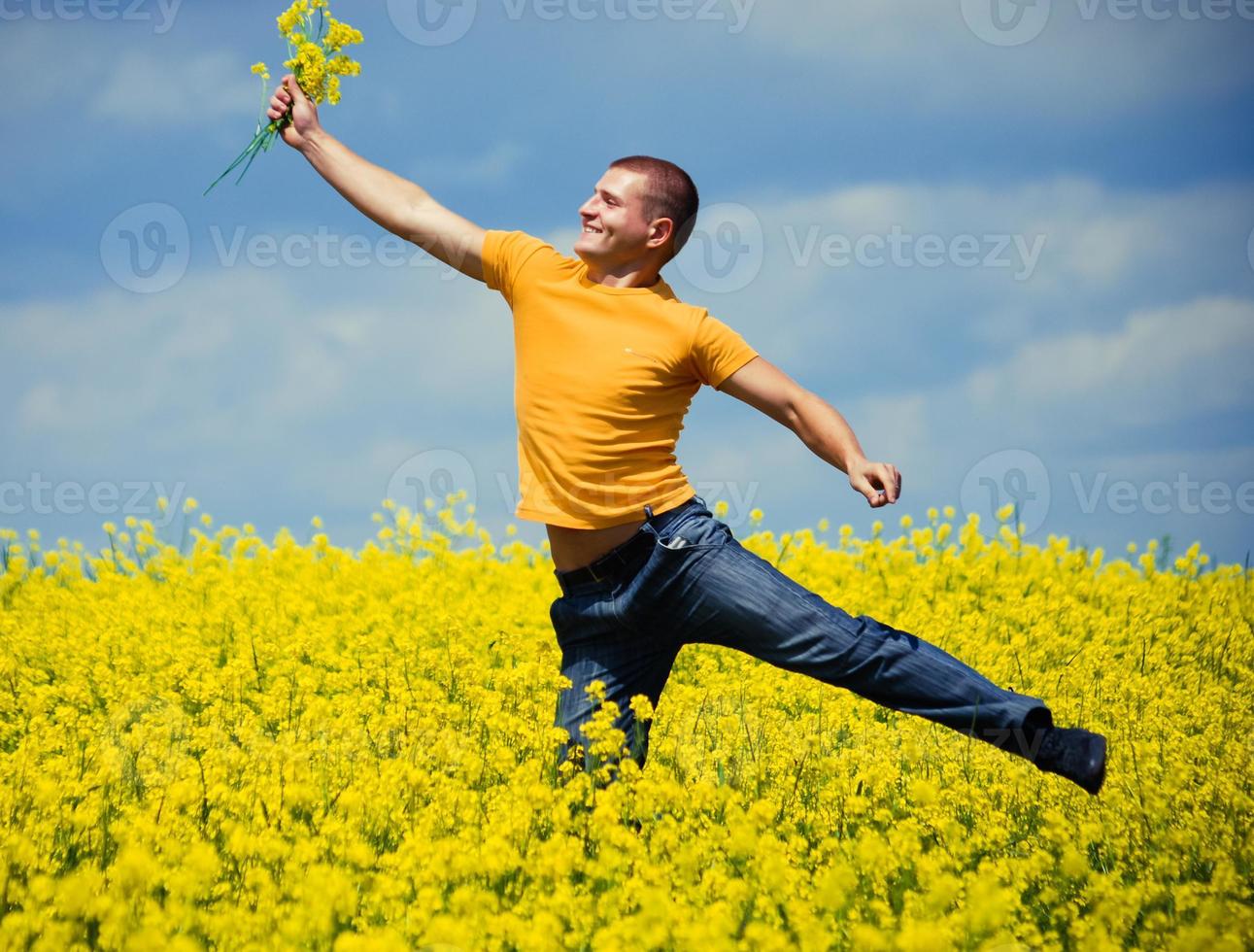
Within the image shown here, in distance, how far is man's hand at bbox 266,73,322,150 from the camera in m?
4.77

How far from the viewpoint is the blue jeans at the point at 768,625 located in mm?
3977

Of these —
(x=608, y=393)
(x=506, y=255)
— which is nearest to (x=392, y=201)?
(x=506, y=255)

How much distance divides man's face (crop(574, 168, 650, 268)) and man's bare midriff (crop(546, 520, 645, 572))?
0.89 meters

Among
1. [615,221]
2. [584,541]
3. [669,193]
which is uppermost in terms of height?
[669,193]

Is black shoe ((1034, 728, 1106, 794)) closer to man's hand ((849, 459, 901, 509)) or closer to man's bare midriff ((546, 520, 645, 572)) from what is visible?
man's hand ((849, 459, 901, 509))

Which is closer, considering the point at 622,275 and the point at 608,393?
the point at 608,393

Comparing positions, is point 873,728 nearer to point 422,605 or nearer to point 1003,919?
point 1003,919

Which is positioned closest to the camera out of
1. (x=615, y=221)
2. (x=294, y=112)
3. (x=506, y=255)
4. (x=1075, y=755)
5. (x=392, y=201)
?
(x=1075, y=755)

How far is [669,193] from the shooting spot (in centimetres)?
429

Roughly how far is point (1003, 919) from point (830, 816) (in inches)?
47.1

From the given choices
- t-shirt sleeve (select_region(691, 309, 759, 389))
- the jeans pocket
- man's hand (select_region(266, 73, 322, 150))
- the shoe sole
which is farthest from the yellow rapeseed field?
man's hand (select_region(266, 73, 322, 150))

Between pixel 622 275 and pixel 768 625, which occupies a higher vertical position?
pixel 622 275

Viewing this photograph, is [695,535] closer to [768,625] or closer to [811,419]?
[768,625]

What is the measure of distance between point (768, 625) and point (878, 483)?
0.56 meters
